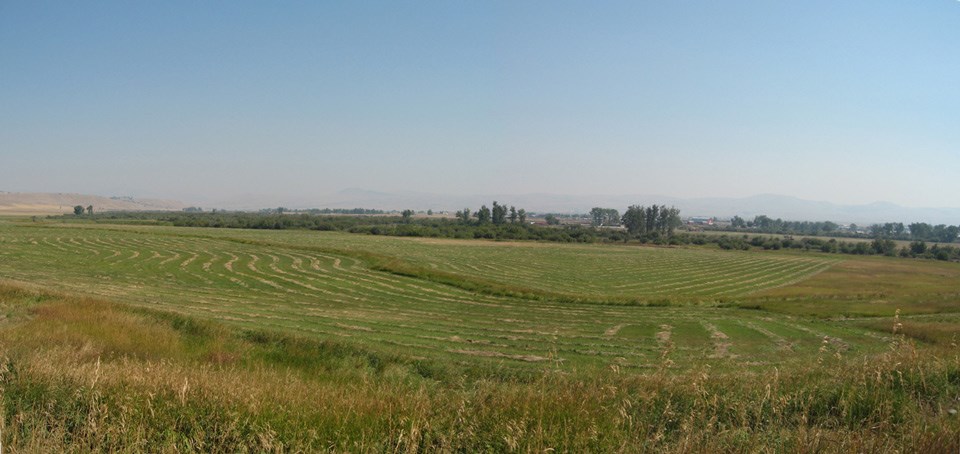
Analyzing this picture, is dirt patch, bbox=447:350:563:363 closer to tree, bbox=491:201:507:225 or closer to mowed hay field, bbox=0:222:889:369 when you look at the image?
mowed hay field, bbox=0:222:889:369

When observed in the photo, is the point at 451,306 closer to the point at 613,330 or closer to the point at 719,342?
the point at 613,330

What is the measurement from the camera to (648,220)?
193 metres

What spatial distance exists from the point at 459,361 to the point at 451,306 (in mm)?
16086

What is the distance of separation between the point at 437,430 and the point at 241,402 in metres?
2.26

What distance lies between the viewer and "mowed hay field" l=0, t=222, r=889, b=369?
725 inches

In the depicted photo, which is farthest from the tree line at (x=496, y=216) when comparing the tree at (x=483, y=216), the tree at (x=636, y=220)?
the tree at (x=636, y=220)

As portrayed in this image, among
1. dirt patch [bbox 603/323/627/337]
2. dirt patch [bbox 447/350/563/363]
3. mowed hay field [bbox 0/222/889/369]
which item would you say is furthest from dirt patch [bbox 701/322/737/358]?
dirt patch [bbox 447/350/563/363]

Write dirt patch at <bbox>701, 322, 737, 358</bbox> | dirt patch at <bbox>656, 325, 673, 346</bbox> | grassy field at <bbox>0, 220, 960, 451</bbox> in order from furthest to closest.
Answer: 1. dirt patch at <bbox>656, 325, 673, 346</bbox>
2. dirt patch at <bbox>701, 322, 737, 358</bbox>
3. grassy field at <bbox>0, 220, 960, 451</bbox>

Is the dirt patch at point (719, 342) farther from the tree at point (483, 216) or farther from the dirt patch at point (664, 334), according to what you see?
the tree at point (483, 216)

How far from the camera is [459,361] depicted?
15.0m

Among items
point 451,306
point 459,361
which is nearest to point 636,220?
point 451,306

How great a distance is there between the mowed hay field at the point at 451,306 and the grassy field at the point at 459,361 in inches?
9.9

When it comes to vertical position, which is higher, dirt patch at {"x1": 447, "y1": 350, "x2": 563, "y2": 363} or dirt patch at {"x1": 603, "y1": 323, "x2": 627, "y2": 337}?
dirt patch at {"x1": 447, "y1": 350, "x2": 563, "y2": 363}

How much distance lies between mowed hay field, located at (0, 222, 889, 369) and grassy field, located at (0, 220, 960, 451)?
25cm
